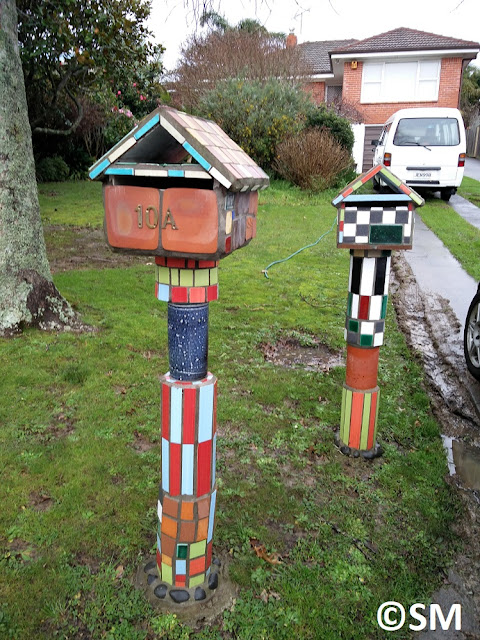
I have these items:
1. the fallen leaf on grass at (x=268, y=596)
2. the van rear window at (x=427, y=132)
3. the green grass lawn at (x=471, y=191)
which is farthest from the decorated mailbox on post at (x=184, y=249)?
the green grass lawn at (x=471, y=191)

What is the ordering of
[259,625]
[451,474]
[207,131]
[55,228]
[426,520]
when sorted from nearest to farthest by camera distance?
1. [207,131]
2. [259,625]
3. [426,520]
4. [451,474]
5. [55,228]

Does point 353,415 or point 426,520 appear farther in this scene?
point 353,415

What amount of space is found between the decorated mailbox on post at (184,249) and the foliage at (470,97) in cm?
3653

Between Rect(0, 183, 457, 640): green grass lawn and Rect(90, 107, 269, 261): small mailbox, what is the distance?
1.50m

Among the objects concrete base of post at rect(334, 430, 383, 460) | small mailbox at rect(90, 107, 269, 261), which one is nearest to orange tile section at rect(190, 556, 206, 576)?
small mailbox at rect(90, 107, 269, 261)

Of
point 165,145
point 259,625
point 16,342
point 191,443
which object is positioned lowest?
point 259,625

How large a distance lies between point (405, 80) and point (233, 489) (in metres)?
23.7

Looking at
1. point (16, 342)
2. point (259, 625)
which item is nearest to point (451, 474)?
point (259, 625)

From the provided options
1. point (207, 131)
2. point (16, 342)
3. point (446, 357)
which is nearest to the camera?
point (207, 131)

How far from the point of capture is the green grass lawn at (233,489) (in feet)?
7.41

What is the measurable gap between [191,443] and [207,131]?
3.92 feet

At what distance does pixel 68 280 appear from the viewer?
666 cm

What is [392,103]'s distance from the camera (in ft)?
74.5

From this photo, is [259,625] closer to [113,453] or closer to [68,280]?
[113,453]
